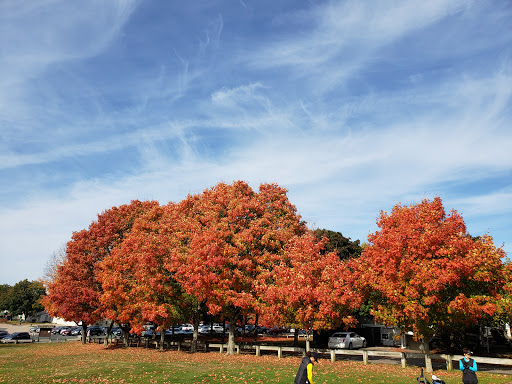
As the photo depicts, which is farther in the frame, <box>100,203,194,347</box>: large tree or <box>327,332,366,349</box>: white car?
<box>327,332,366,349</box>: white car

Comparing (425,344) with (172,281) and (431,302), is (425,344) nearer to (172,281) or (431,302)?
(431,302)

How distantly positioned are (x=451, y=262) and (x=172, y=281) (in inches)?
929

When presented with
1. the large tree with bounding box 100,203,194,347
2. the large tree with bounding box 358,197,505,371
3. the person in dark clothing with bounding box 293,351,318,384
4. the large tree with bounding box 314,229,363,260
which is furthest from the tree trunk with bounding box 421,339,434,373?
the large tree with bounding box 314,229,363,260

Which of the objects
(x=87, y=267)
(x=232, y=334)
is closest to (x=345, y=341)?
(x=232, y=334)

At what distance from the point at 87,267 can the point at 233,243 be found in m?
19.9

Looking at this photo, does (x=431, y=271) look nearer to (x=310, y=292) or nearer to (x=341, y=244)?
(x=310, y=292)

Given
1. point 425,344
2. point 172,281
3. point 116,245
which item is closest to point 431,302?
point 425,344

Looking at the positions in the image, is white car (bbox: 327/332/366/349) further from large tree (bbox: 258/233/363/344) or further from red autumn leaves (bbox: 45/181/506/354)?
large tree (bbox: 258/233/363/344)

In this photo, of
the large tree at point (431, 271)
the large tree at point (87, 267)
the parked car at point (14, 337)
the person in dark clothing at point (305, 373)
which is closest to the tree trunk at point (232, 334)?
the large tree at point (431, 271)

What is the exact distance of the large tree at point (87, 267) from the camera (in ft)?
130

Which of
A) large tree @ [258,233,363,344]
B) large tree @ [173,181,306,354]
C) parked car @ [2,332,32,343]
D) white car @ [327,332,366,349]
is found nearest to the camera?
large tree @ [258,233,363,344]

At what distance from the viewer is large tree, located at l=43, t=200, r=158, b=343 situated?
39562 mm

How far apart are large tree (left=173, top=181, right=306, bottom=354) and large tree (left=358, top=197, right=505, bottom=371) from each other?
1005 centimetres

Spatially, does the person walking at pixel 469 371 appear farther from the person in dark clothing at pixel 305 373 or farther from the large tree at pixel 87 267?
the large tree at pixel 87 267
